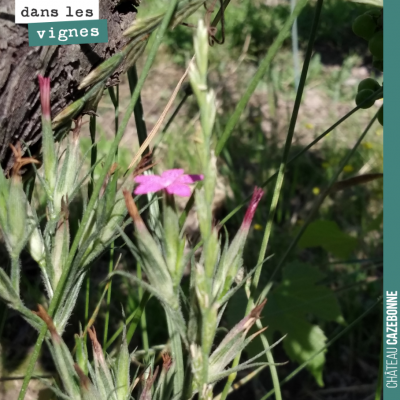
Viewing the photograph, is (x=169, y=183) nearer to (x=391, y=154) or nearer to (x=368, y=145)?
(x=391, y=154)

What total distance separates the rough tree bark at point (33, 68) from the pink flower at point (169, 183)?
229mm

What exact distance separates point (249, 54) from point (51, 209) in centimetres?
222

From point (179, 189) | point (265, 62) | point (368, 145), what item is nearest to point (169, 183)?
point (179, 189)

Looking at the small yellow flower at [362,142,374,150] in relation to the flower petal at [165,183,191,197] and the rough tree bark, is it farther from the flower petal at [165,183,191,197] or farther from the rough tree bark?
the flower petal at [165,183,191,197]

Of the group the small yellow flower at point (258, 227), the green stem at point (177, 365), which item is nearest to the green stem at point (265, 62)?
the green stem at point (177, 365)

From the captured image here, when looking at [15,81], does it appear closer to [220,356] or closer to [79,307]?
[220,356]

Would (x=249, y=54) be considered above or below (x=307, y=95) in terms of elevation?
above

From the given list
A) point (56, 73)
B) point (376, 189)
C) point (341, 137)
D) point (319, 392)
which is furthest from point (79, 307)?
point (341, 137)

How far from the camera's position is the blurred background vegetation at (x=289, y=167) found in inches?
52.3

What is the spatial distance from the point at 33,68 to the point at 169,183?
26 centimetres

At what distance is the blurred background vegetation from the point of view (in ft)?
4.36

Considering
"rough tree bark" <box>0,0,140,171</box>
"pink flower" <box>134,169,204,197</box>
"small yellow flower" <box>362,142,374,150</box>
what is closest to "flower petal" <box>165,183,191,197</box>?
"pink flower" <box>134,169,204,197</box>

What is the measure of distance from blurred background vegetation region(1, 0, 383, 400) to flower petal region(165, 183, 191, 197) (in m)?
0.31

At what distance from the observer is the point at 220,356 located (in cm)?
47
